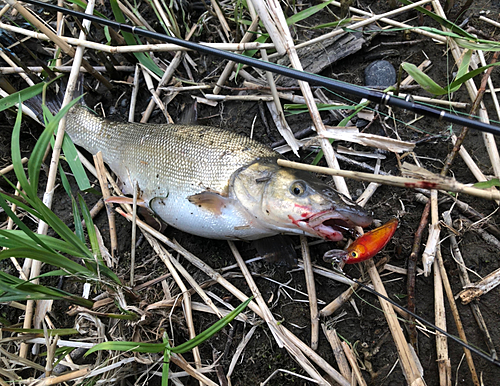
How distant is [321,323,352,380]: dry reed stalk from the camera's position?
2.55 m

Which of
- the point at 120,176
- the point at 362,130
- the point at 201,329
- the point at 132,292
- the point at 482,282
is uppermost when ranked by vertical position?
the point at 362,130

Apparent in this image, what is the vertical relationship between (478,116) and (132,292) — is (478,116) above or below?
above

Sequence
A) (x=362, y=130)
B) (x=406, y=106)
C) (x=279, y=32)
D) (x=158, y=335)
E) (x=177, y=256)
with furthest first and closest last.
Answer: (x=362, y=130)
(x=177, y=256)
(x=279, y=32)
(x=158, y=335)
(x=406, y=106)

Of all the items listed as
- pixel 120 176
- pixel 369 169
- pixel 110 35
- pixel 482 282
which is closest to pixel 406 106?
pixel 369 169

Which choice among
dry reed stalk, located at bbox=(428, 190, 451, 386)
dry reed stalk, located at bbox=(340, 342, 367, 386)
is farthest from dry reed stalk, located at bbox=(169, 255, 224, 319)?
dry reed stalk, located at bbox=(428, 190, 451, 386)

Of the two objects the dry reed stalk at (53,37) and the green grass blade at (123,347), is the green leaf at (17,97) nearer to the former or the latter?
the dry reed stalk at (53,37)

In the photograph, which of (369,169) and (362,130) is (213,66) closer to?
(362,130)

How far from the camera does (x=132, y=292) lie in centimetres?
261

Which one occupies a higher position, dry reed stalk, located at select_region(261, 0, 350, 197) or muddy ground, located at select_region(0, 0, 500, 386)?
dry reed stalk, located at select_region(261, 0, 350, 197)

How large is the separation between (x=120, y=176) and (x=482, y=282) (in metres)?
3.18

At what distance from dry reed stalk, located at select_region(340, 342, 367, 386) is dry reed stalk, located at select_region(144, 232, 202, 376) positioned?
3.60ft

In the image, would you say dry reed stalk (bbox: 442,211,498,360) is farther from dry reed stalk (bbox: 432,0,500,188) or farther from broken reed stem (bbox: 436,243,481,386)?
dry reed stalk (bbox: 432,0,500,188)

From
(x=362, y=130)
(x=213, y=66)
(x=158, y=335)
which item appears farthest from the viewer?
(x=213, y=66)

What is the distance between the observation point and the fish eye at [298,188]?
8.25 ft
